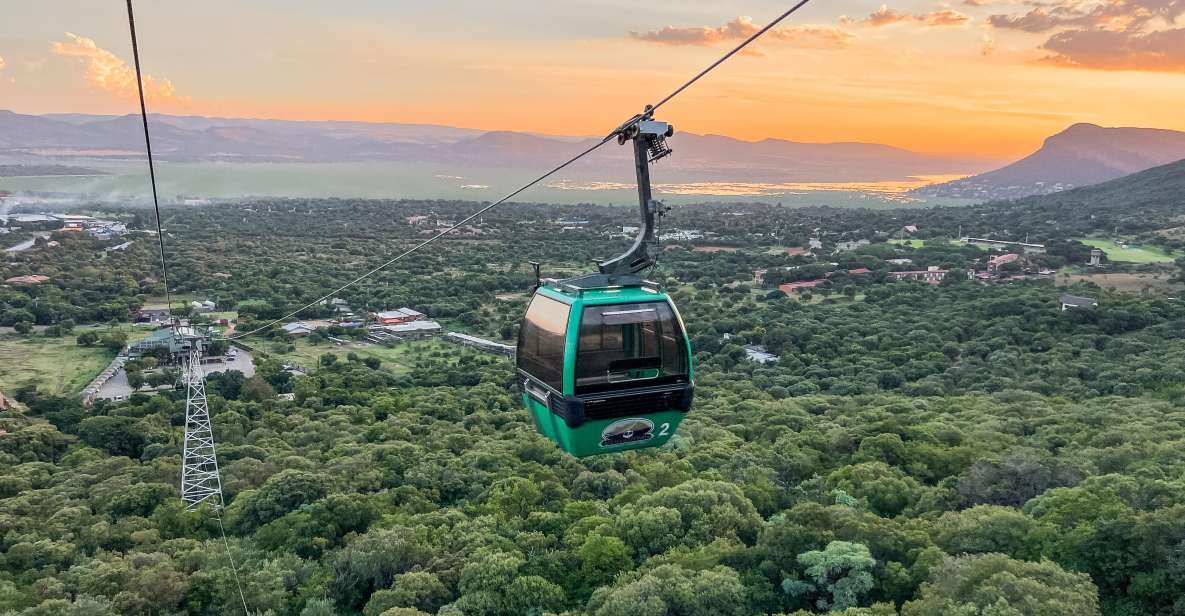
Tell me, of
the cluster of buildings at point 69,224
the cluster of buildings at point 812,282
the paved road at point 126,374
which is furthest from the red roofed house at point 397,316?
the cluster of buildings at point 69,224

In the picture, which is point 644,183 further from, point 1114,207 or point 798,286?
point 1114,207

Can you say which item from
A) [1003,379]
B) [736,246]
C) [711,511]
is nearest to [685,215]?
[736,246]

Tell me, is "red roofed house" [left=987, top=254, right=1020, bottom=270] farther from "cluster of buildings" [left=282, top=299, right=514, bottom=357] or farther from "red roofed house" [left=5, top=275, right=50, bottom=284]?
"red roofed house" [left=5, top=275, right=50, bottom=284]

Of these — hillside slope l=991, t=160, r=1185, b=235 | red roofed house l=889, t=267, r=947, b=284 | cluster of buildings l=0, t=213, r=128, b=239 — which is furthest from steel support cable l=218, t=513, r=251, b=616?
hillside slope l=991, t=160, r=1185, b=235

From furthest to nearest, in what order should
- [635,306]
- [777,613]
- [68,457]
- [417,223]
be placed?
1. [417,223]
2. [68,457]
3. [777,613]
4. [635,306]

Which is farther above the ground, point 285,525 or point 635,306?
point 635,306

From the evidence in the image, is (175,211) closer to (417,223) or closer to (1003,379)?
(417,223)
